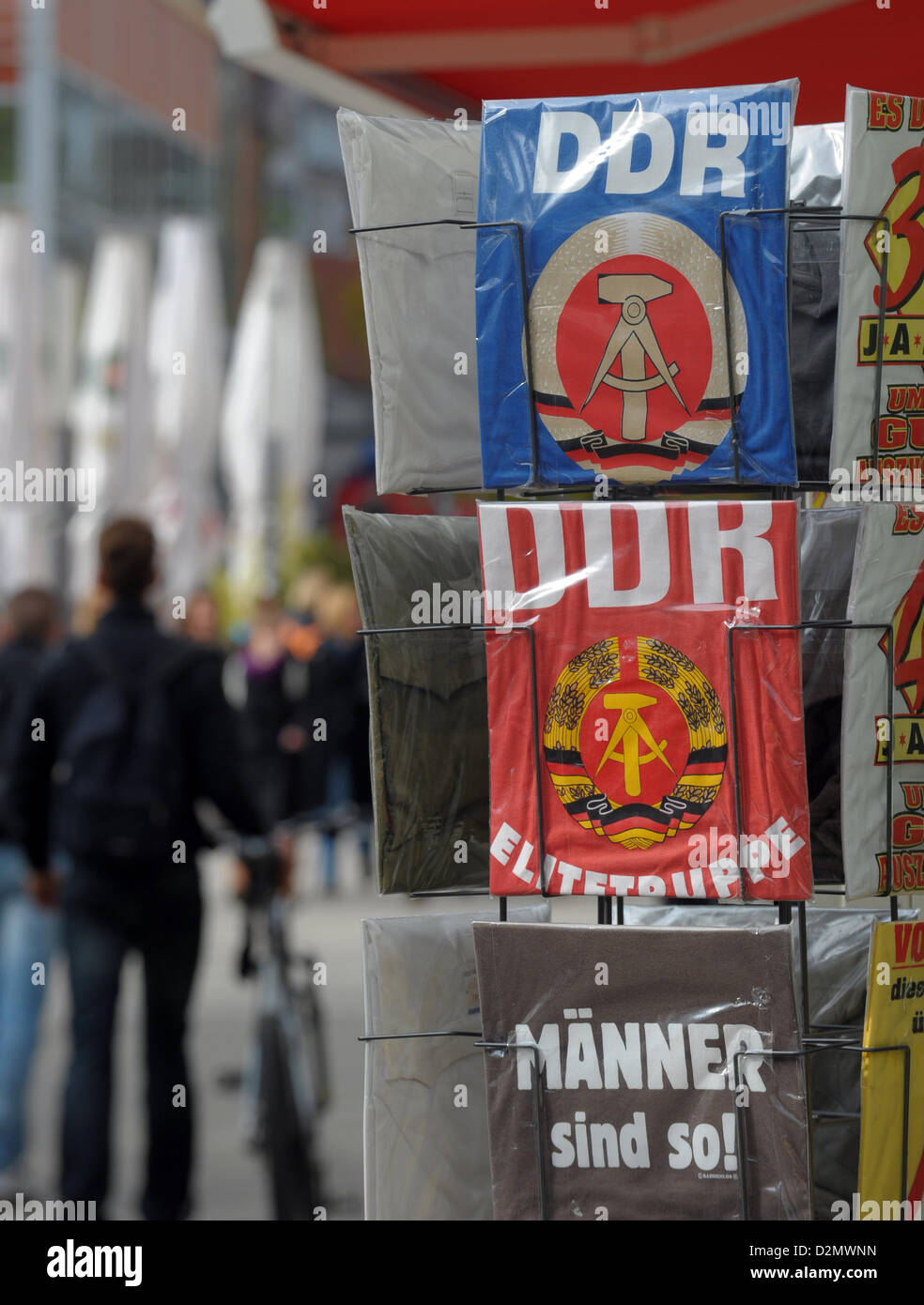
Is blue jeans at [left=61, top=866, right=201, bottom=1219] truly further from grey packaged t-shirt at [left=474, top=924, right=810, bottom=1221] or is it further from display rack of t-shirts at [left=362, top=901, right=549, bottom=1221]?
grey packaged t-shirt at [left=474, top=924, right=810, bottom=1221]

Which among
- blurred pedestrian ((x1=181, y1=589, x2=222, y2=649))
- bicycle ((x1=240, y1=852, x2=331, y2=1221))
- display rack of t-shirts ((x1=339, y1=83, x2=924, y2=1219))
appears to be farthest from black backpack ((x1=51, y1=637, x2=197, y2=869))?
blurred pedestrian ((x1=181, y1=589, x2=222, y2=649))

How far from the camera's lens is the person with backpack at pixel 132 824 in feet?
15.9

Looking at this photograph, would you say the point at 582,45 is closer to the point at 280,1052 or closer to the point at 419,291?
the point at 419,291

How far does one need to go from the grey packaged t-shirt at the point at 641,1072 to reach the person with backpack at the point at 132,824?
8.49ft

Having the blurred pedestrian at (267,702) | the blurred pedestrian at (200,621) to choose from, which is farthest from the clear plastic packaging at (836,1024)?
the blurred pedestrian at (267,702)

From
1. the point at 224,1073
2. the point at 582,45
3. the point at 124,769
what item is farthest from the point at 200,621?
the point at 582,45

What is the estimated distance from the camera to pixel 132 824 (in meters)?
4.81

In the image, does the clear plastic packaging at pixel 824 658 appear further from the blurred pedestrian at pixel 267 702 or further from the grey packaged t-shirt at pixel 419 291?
the blurred pedestrian at pixel 267 702

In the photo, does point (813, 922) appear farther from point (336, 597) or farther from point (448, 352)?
point (336, 597)

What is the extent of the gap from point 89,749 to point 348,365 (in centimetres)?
2399

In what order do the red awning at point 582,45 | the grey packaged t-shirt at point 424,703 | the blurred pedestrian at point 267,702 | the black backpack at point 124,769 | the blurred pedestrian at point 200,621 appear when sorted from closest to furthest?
the grey packaged t-shirt at point 424,703 → the red awning at point 582,45 → the black backpack at point 124,769 → the blurred pedestrian at point 200,621 → the blurred pedestrian at point 267,702

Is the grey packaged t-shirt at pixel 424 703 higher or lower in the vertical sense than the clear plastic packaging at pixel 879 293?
lower

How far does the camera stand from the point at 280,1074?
5.48 m

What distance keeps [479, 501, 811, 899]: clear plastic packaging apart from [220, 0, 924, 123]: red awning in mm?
1549
